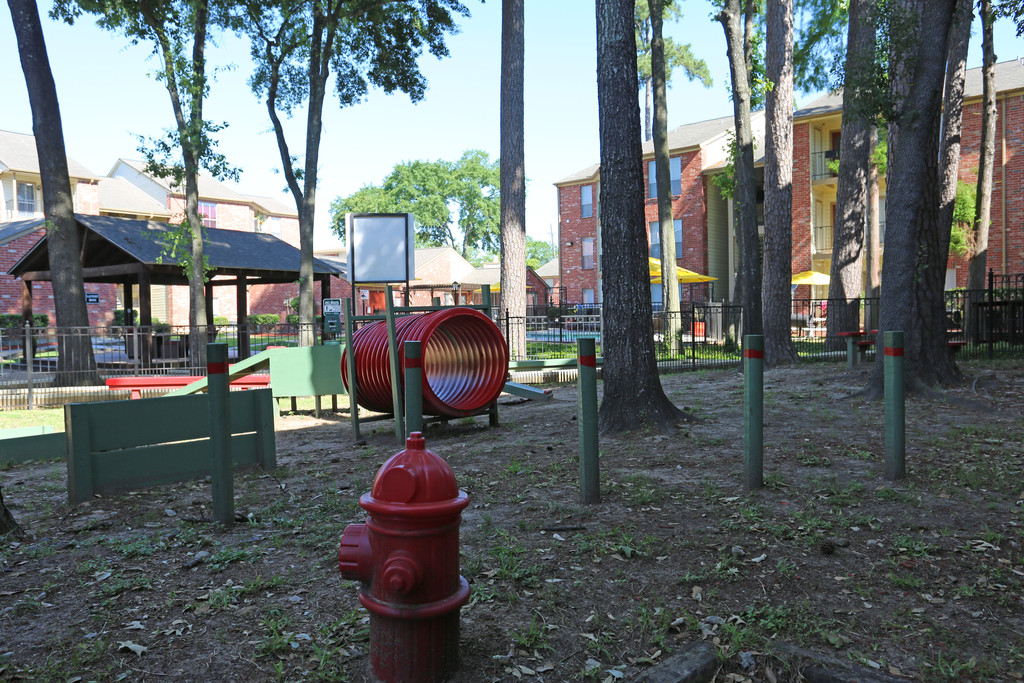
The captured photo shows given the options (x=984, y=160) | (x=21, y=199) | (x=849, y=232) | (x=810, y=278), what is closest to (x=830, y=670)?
(x=849, y=232)

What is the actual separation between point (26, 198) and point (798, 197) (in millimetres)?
38069

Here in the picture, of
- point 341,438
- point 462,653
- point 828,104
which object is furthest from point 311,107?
point 828,104

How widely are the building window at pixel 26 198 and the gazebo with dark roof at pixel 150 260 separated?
17626 mm

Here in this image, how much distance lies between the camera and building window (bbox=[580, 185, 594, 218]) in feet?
137

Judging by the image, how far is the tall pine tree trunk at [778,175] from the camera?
1620 cm

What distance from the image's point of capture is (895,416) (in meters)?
5.37

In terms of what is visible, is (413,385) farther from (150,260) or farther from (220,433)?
(150,260)

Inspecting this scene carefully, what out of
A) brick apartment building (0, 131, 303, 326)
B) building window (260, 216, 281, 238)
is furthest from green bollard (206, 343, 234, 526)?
building window (260, 216, 281, 238)

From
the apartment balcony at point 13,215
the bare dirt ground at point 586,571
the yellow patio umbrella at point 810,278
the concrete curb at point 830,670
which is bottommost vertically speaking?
the concrete curb at point 830,670

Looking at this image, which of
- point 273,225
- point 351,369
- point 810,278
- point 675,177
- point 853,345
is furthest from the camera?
point 273,225

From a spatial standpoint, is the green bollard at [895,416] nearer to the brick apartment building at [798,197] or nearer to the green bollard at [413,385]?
the green bollard at [413,385]

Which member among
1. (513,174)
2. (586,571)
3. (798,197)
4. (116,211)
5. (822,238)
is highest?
(116,211)

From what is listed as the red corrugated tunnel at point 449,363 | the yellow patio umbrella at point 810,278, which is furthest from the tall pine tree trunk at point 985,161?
the red corrugated tunnel at point 449,363

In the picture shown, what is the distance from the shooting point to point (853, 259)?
62.6ft
